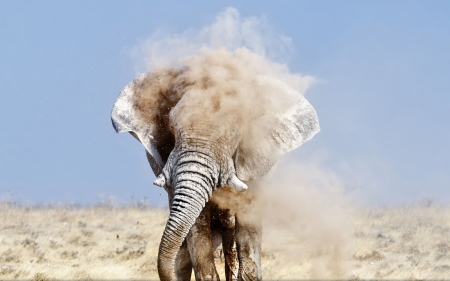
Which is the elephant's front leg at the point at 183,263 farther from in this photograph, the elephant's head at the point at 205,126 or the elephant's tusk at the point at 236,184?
the elephant's tusk at the point at 236,184

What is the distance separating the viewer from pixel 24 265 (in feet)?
54.7

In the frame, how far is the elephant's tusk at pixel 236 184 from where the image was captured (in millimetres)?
8984

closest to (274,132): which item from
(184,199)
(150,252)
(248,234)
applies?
(248,234)

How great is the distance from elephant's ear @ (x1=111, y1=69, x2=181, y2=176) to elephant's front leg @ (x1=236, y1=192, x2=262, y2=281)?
1276 millimetres

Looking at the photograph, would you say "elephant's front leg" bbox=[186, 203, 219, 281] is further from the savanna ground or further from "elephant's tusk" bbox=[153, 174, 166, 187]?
the savanna ground

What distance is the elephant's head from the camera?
337 inches

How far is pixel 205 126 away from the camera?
29.3 feet

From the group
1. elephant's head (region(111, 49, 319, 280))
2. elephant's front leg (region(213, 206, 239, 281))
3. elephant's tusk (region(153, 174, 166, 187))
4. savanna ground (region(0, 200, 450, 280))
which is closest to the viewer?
elephant's head (region(111, 49, 319, 280))

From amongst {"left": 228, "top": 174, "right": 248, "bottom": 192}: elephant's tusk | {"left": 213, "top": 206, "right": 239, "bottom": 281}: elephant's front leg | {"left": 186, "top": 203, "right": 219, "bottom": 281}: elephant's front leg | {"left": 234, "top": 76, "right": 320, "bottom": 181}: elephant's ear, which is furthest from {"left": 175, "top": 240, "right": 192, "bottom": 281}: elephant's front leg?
{"left": 228, "top": 174, "right": 248, "bottom": 192}: elephant's tusk

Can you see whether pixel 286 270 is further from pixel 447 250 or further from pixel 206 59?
pixel 206 59

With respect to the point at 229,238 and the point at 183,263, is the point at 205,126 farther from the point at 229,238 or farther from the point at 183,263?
the point at 183,263

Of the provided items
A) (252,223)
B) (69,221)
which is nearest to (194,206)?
(252,223)

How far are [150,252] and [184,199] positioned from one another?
33.2 ft

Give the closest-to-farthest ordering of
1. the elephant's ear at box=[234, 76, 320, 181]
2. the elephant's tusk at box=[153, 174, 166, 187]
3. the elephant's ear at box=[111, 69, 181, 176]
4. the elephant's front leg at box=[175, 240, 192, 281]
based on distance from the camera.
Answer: the elephant's tusk at box=[153, 174, 166, 187] → the elephant's ear at box=[234, 76, 320, 181] → the elephant's ear at box=[111, 69, 181, 176] → the elephant's front leg at box=[175, 240, 192, 281]
